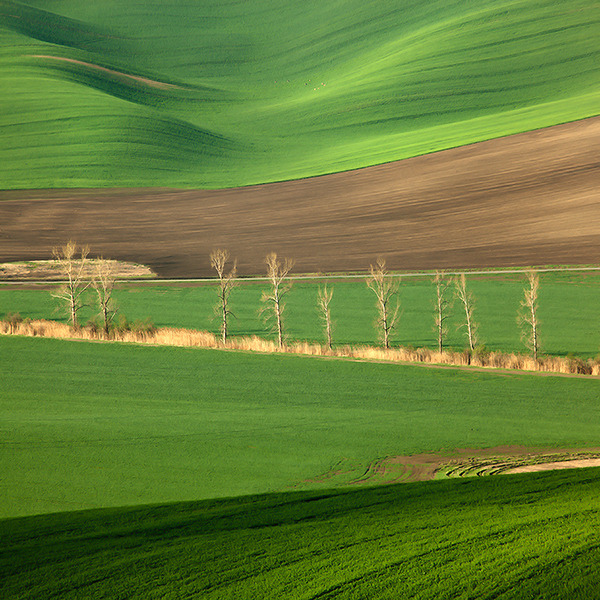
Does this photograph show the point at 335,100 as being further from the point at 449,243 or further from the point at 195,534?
the point at 195,534

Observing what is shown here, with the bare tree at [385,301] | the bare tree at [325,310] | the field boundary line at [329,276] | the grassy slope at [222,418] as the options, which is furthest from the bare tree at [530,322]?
the bare tree at [325,310]

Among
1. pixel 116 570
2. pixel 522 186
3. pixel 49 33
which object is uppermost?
pixel 49 33

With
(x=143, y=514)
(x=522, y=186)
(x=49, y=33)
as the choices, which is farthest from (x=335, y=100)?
(x=143, y=514)

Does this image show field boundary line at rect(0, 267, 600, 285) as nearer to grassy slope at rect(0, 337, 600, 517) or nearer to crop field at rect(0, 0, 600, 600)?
crop field at rect(0, 0, 600, 600)

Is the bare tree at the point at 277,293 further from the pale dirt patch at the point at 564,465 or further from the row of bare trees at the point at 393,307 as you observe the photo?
the pale dirt patch at the point at 564,465

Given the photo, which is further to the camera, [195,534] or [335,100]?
[335,100]

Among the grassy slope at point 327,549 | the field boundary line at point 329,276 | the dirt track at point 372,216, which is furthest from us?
the dirt track at point 372,216

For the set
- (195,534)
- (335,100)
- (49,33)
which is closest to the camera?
(195,534)
